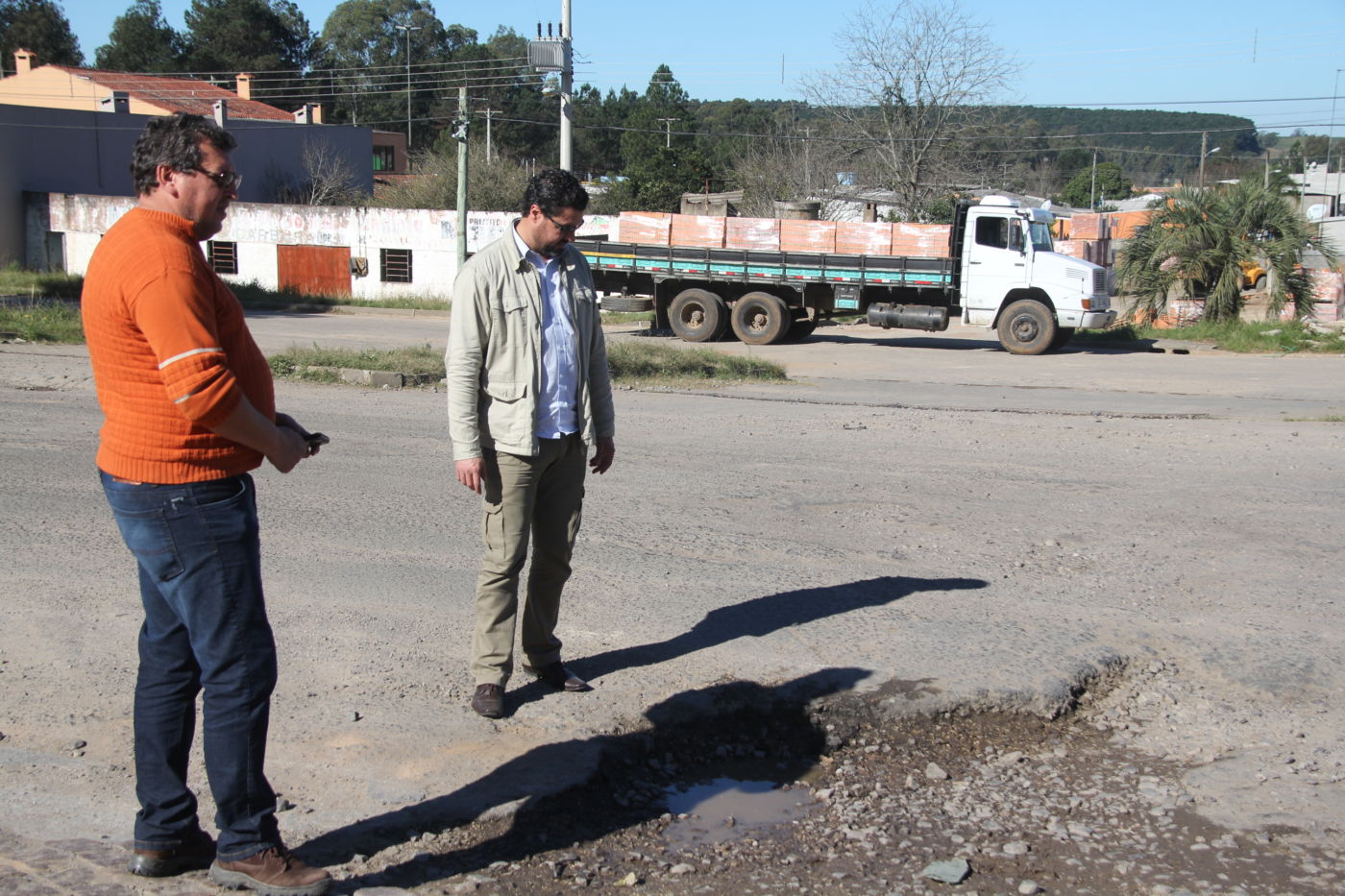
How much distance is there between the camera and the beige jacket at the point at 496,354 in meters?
3.82

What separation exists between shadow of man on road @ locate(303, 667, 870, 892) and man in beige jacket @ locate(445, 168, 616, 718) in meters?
0.45

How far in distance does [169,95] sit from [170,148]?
184ft

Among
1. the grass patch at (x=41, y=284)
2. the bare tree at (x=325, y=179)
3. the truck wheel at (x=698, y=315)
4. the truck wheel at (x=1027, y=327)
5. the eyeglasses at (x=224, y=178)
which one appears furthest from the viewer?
the bare tree at (x=325, y=179)

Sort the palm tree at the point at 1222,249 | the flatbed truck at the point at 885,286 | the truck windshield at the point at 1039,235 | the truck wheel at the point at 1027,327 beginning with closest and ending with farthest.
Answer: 1. the truck wheel at the point at 1027,327
2. the flatbed truck at the point at 885,286
3. the truck windshield at the point at 1039,235
4. the palm tree at the point at 1222,249

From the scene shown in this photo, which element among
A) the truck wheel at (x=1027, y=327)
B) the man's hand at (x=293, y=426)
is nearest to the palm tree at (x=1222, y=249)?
the truck wheel at (x=1027, y=327)

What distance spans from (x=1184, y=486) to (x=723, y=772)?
5.31 m

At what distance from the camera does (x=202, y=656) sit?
9.12 ft

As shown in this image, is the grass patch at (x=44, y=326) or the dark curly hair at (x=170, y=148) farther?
the grass patch at (x=44, y=326)

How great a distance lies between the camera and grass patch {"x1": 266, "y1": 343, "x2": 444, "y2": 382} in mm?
13289

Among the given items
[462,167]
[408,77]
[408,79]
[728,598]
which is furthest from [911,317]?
[408,79]

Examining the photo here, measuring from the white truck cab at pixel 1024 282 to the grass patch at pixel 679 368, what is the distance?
21.9 ft

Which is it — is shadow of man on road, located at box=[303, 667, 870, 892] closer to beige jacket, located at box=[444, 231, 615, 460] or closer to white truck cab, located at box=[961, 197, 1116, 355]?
beige jacket, located at box=[444, 231, 615, 460]

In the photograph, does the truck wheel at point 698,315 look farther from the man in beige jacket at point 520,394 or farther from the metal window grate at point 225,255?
the metal window grate at point 225,255

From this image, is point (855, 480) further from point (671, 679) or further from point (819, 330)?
point (819, 330)
